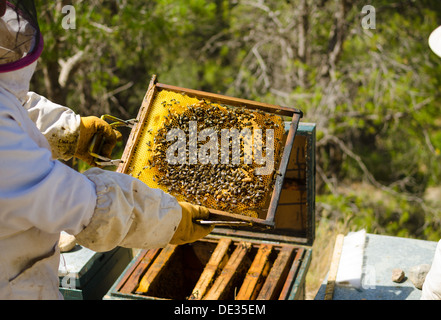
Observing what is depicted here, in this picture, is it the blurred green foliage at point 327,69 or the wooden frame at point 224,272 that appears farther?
the blurred green foliage at point 327,69

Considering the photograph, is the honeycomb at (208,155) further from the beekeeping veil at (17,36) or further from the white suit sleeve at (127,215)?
the beekeeping veil at (17,36)

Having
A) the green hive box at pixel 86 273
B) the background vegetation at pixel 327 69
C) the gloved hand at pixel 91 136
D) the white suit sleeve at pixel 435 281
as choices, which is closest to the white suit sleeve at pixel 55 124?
the gloved hand at pixel 91 136

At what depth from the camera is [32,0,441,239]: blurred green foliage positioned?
6.77 meters

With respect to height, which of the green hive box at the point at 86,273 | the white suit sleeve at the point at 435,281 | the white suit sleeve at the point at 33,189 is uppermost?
the white suit sleeve at the point at 33,189

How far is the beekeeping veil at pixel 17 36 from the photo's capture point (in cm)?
156

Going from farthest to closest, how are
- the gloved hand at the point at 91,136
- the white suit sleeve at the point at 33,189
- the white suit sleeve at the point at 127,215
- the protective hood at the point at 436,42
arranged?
the gloved hand at the point at 91,136 → the protective hood at the point at 436,42 → the white suit sleeve at the point at 127,215 → the white suit sleeve at the point at 33,189

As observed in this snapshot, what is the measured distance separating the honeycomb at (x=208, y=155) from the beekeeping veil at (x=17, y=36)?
3.90 feet

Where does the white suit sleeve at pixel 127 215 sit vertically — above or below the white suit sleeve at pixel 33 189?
below

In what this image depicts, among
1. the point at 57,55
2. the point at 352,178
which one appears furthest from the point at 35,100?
the point at 352,178

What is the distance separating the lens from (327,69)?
24.8 ft

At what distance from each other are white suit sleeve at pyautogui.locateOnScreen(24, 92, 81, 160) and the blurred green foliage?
4222mm

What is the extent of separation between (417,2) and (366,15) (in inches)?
65.4
